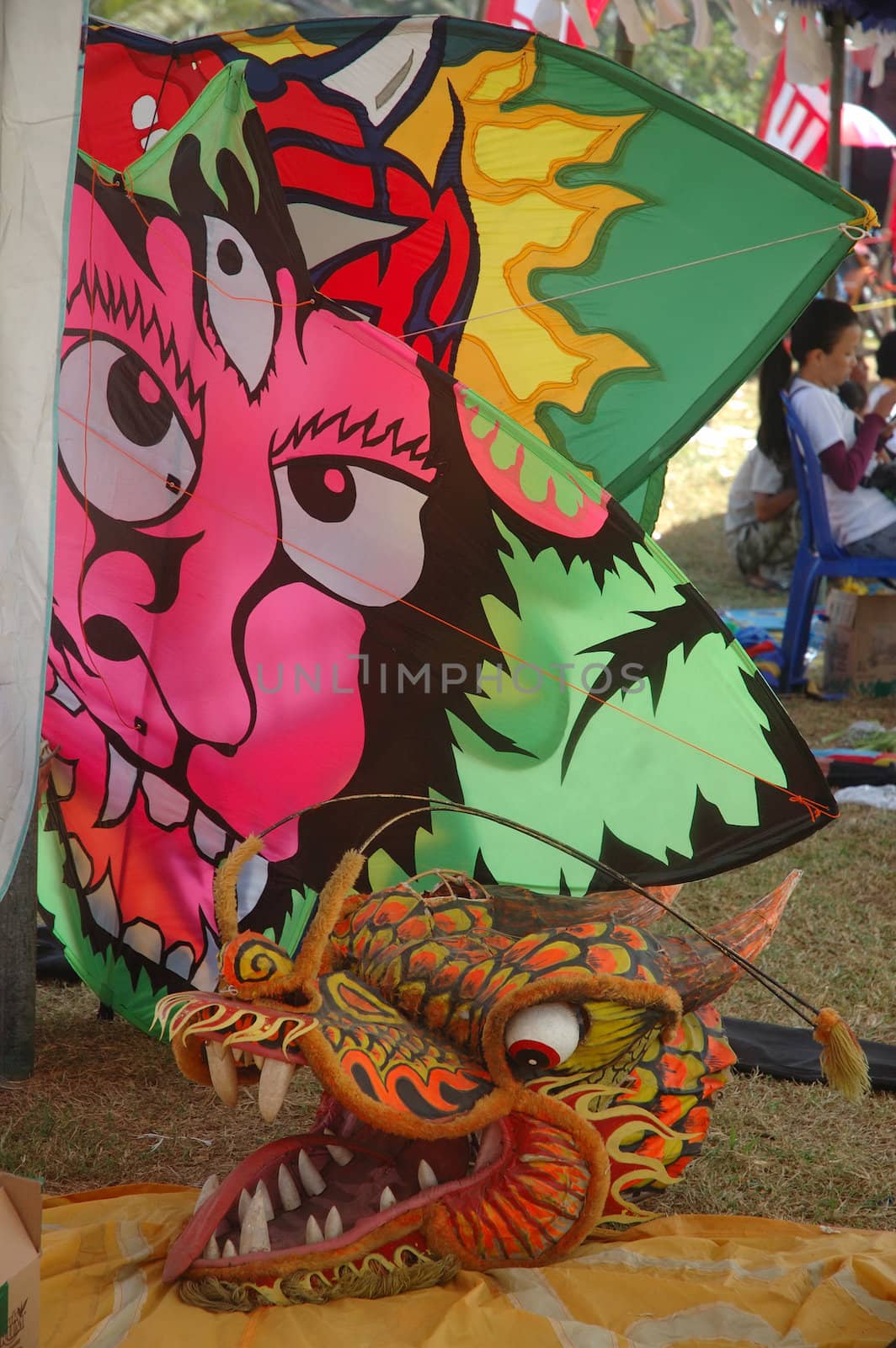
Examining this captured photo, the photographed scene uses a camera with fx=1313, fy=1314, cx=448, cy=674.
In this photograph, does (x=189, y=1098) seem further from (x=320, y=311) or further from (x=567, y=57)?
(x=567, y=57)

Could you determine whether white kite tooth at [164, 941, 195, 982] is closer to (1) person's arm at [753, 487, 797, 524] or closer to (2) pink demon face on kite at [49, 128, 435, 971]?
(2) pink demon face on kite at [49, 128, 435, 971]

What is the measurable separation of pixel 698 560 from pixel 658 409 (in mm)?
4420

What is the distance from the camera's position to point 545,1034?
64.3 inches

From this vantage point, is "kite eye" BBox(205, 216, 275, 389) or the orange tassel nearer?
the orange tassel

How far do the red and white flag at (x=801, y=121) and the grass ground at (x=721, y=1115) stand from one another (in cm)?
810

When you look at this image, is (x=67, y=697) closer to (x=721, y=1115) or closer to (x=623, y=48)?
(x=721, y=1115)

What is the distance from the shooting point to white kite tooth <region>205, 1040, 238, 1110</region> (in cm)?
158

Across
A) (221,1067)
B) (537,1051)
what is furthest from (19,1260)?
(537,1051)

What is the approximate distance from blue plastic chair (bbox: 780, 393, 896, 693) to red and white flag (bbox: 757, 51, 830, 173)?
5693 millimetres

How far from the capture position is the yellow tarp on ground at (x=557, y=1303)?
1631mm

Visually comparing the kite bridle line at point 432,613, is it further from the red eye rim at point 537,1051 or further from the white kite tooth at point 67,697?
the red eye rim at point 537,1051

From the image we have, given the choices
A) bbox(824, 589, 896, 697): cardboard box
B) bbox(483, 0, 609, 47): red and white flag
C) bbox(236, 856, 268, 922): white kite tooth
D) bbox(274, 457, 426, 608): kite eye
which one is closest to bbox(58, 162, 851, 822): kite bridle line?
bbox(274, 457, 426, 608): kite eye

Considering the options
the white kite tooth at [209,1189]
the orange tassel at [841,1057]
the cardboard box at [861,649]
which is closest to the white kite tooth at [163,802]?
the white kite tooth at [209,1189]

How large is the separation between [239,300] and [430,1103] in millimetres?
1356
